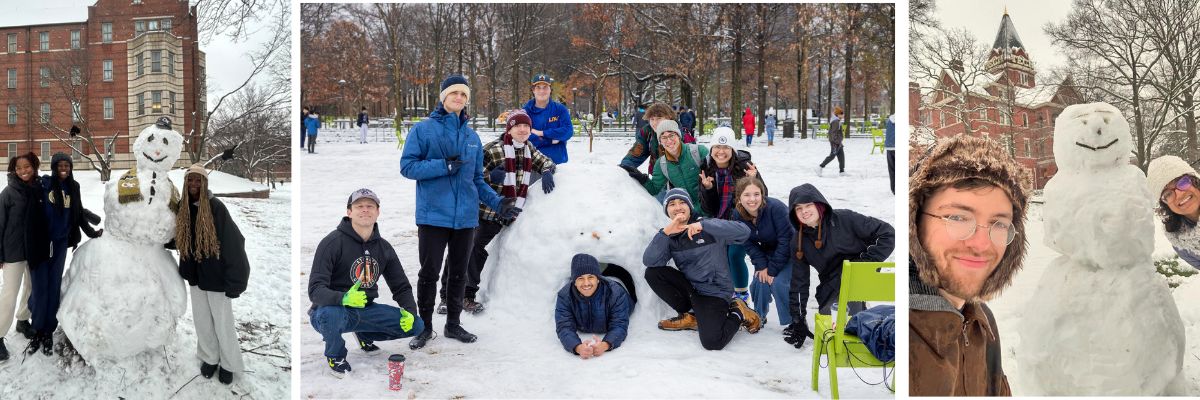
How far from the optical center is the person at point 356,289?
3.37 metres

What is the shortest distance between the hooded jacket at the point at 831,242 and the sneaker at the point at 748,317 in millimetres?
216

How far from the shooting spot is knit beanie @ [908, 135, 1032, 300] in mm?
2316

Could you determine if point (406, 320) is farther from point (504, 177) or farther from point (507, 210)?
point (504, 177)

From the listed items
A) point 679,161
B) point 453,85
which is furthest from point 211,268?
point 679,161

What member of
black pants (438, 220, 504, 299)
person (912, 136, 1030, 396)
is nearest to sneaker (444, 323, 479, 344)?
black pants (438, 220, 504, 299)

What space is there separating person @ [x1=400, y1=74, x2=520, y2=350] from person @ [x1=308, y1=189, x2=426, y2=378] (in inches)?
6.1

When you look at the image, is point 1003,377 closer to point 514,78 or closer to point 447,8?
point 514,78

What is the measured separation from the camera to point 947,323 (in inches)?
94.0

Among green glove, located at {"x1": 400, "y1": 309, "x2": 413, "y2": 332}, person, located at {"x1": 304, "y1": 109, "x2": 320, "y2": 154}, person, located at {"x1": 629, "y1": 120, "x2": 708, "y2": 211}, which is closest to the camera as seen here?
green glove, located at {"x1": 400, "y1": 309, "x2": 413, "y2": 332}

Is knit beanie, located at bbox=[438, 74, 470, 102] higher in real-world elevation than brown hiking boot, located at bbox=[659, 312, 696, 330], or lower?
higher

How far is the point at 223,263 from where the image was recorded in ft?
10.7

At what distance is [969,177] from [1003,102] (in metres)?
0.85

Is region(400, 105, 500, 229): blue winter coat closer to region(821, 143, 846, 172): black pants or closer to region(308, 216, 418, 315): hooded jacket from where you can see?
region(308, 216, 418, 315): hooded jacket

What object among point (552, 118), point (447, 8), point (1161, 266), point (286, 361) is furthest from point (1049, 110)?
point (447, 8)
